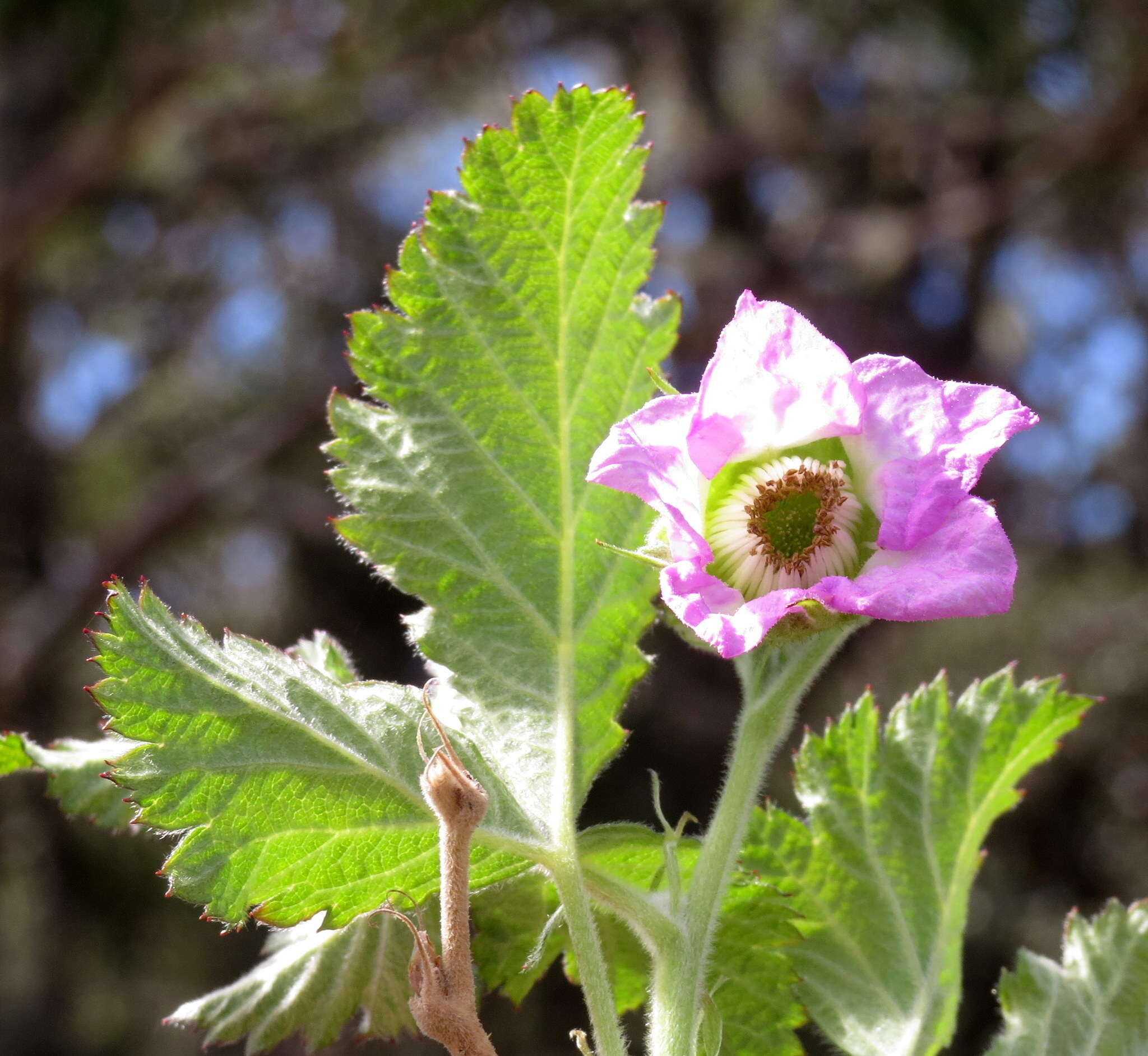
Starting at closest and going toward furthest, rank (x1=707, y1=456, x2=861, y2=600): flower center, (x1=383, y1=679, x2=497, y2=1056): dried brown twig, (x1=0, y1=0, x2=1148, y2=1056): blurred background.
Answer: (x1=383, y1=679, x2=497, y2=1056): dried brown twig < (x1=707, y1=456, x2=861, y2=600): flower center < (x1=0, y1=0, x2=1148, y2=1056): blurred background

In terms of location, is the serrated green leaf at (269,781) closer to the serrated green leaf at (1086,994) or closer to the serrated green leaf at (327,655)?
the serrated green leaf at (327,655)

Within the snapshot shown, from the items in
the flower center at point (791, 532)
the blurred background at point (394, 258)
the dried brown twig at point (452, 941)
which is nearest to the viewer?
the dried brown twig at point (452, 941)

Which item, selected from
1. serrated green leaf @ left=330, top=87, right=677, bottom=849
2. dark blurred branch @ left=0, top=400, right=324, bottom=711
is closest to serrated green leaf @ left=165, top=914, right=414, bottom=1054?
serrated green leaf @ left=330, top=87, right=677, bottom=849

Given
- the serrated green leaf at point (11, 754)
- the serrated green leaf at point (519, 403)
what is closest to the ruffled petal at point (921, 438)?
the serrated green leaf at point (519, 403)

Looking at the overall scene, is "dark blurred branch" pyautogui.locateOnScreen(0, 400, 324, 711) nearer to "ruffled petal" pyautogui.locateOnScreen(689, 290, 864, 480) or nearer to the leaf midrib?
the leaf midrib

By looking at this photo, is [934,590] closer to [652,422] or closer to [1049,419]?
[652,422]

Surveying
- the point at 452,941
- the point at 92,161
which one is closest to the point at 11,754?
the point at 452,941

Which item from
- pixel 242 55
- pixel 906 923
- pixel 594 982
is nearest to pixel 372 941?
pixel 594 982
